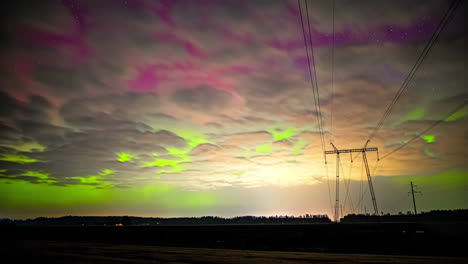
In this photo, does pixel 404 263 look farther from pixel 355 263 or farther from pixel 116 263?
pixel 116 263

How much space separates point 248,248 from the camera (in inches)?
993

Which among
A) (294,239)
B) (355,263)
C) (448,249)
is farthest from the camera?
(294,239)

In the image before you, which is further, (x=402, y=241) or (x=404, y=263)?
(x=402, y=241)

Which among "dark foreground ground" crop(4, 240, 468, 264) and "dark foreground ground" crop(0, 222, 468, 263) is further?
"dark foreground ground" crop(0, 222, 468, 263)

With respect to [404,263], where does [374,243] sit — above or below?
below

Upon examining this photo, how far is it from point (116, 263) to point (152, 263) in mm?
780

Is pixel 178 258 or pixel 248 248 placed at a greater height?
pixel 178 258

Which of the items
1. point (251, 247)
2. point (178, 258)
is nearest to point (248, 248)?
point (251, 247)

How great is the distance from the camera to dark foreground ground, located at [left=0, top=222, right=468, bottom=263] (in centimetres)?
695

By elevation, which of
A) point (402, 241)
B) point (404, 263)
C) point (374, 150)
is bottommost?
point (402, 241)

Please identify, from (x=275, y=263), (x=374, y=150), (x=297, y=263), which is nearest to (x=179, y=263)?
(x=275, y=263)

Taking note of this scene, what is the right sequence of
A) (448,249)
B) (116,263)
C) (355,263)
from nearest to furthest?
(116,263), (355,263), (448,249)

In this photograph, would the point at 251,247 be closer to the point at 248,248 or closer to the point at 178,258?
the point at 248,248

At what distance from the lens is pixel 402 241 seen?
34.9m
